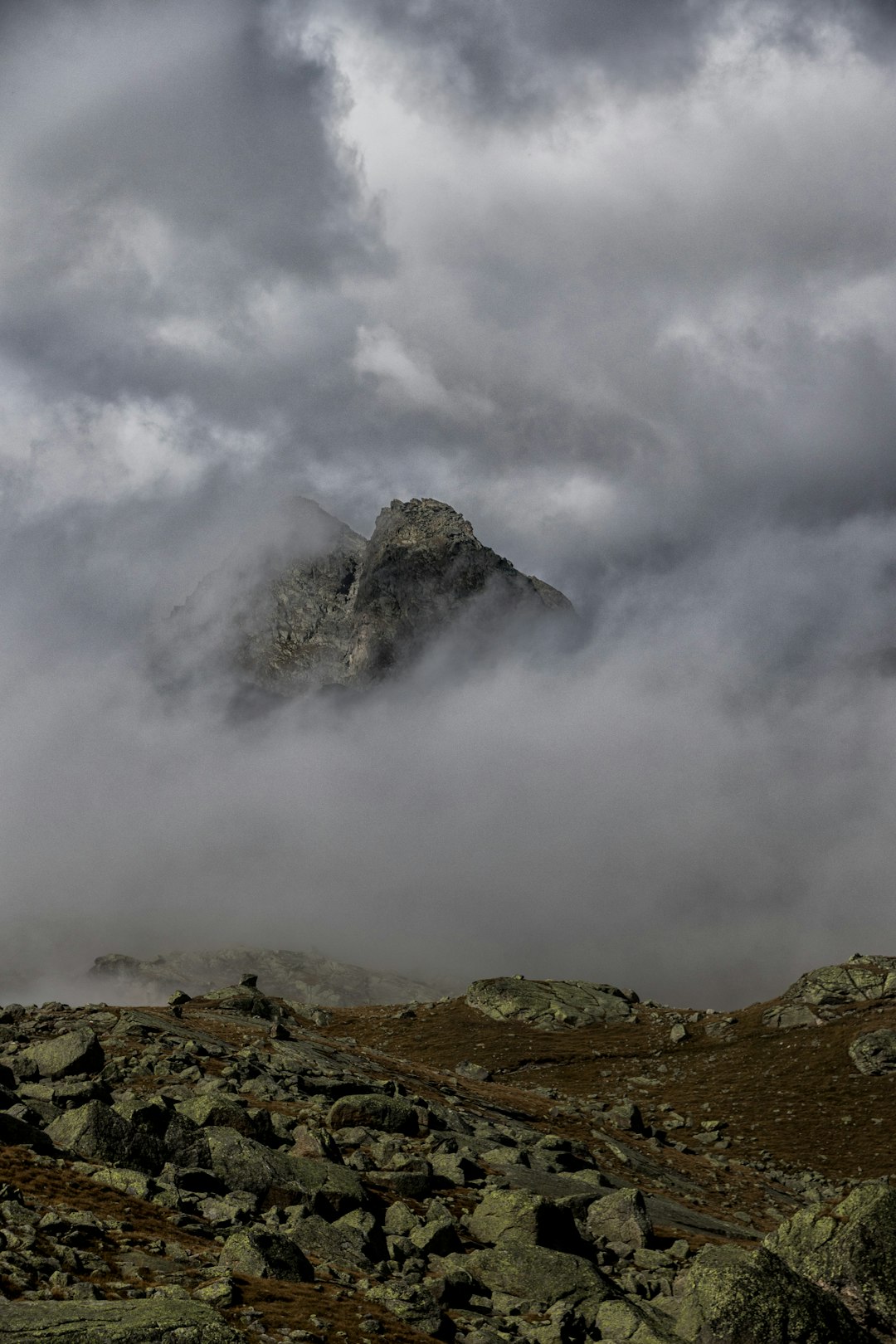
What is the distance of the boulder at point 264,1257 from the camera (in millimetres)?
27516

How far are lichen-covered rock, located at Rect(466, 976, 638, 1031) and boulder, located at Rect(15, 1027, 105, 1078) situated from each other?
97.8m

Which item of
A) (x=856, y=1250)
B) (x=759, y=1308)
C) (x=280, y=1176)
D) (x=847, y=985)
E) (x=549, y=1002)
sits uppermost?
(x=549, y=1002)

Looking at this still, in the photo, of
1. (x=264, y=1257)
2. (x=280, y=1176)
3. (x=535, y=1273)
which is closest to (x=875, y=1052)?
(x=535, y=1273)

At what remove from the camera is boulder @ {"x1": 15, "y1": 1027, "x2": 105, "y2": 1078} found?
1842 inches

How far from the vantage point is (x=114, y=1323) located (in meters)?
19.5

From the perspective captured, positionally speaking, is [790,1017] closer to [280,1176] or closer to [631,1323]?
[280,1176]

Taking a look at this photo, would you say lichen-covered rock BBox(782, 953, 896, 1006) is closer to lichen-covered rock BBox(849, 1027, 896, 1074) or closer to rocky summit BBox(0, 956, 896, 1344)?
lichen-covered rock BBox(849, 1027, 896, 1074)

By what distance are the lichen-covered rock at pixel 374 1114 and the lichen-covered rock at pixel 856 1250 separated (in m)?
21.8

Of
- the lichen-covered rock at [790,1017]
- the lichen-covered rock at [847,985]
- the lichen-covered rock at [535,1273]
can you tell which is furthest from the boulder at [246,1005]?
the lichen-covered rock at [847,985]

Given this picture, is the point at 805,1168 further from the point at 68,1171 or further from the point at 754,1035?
the point at 68,1171

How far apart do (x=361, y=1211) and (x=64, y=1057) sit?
20.8m

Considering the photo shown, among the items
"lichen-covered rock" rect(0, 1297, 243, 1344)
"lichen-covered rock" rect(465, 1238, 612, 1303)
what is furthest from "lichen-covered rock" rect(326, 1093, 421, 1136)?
"lichen-covered rock" rect(0, 1297, 243, 1344)

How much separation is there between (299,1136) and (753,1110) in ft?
244

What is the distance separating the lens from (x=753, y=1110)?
325ft
